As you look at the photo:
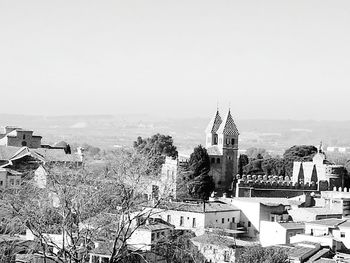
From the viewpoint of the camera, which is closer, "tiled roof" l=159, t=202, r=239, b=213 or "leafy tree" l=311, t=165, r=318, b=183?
"tiled roof" l=159, t=202, r=239, b=213

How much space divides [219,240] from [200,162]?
19.7 metres

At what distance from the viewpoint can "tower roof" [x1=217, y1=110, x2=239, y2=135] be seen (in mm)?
60812

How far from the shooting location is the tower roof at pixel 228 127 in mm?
60812

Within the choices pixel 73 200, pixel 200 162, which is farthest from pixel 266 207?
pixel 73 200

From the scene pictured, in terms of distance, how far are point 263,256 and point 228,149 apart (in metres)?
31.1

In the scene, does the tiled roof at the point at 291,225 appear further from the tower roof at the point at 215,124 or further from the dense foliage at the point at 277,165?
the dense foliage at the point at 277,165

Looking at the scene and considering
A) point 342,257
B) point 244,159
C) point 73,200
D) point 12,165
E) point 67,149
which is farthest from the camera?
point 244,159

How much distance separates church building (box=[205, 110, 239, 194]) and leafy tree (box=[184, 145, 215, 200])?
2.72 metres

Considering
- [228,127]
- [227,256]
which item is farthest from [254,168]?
[227,256]

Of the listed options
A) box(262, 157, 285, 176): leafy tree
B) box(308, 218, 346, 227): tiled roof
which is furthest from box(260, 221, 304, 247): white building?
box(262, 157, 285, 176): leafy tree

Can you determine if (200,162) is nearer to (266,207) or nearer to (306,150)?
(266,207)

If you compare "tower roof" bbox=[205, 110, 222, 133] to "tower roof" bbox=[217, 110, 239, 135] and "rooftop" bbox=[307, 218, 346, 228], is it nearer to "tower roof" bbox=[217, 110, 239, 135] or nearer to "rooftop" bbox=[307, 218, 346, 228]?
"tower roof" bbox=[217, 110, 239, 135]

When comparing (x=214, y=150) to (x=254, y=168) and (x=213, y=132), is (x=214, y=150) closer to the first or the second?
(x=213, y=132)

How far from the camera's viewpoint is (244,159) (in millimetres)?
81875
